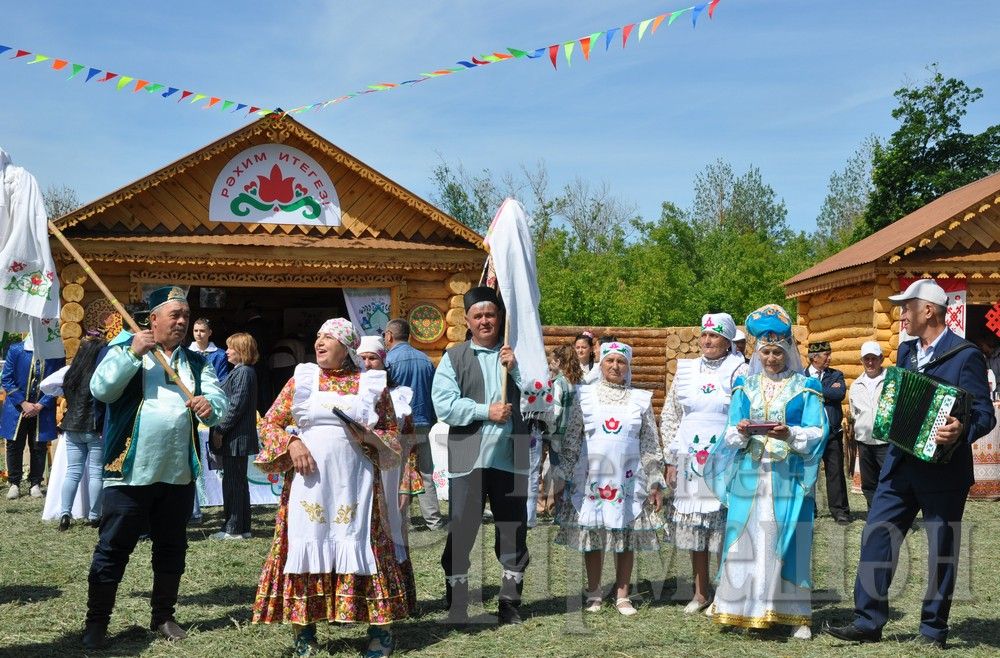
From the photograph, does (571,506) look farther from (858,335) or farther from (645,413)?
(858,335)

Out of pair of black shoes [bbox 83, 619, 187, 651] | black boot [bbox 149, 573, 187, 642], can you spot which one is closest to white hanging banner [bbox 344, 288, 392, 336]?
black boot [bbox 149, 573, 187, 642]

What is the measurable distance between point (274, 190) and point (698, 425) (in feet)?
29.1

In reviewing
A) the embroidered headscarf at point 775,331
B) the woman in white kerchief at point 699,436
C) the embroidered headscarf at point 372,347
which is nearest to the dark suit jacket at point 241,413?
the embroidered headscarf at point 372,347

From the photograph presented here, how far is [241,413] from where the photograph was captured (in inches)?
329

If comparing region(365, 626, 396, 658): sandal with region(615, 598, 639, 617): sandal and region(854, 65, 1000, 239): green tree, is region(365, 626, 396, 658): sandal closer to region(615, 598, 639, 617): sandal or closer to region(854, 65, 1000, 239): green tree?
region(615, 598, 639, 617): sandal

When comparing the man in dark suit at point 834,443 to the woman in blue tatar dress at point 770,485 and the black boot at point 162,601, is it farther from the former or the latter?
the black boot at point 162,601

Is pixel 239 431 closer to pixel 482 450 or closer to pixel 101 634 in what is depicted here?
pixel 101 634

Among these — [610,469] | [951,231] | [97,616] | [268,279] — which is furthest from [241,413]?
[951,231]

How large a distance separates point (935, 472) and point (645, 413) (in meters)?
1.76

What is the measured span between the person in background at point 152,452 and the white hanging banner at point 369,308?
8.37 m

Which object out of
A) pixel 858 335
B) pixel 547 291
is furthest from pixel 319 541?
pixel 547 291

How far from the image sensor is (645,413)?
6.35m

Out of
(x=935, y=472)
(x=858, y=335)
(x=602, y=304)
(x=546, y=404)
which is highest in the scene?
(x=602, y=304)

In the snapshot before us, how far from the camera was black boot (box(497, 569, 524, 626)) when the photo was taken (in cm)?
580
